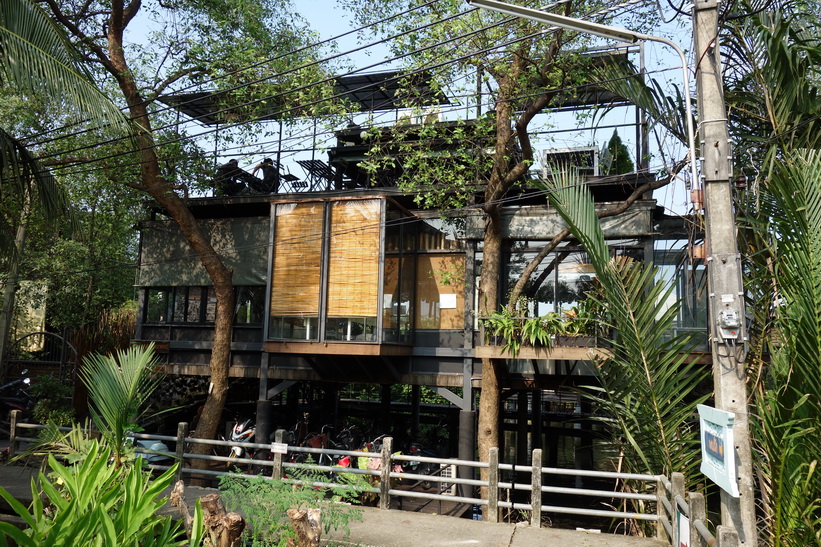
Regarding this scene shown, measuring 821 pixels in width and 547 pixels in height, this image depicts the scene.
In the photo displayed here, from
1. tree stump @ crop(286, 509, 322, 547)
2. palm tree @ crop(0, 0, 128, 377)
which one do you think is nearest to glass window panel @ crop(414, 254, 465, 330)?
palm tree @ crop(0, 0, 128, 377)

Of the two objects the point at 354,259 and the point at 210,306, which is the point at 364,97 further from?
the point at 210,306

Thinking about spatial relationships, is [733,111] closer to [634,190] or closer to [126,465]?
[634,190]

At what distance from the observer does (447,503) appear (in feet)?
47.9

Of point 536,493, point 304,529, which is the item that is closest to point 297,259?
point 536,493

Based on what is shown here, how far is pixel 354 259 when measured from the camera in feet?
49.2

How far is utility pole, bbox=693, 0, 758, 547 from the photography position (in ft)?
15.6

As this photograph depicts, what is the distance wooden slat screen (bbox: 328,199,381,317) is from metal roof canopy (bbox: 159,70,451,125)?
2.37 metres

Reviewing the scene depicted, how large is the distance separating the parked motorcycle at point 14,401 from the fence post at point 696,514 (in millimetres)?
20343

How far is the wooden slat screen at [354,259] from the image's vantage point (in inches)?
580

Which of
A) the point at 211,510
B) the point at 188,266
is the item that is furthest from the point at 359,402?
the point at 211,510

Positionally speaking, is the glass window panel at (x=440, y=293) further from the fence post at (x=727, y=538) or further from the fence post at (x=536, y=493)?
the fence post at (x=727, y=538)

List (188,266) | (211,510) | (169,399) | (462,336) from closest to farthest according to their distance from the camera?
(211,510) < (462,336) < (188,266) < (169,399)

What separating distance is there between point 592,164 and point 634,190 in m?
1.68

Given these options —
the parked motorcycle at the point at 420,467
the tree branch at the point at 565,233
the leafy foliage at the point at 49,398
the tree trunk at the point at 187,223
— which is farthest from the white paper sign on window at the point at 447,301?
the leafy foliage at the point at 49,398
